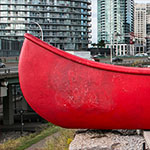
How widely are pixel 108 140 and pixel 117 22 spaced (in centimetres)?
12542

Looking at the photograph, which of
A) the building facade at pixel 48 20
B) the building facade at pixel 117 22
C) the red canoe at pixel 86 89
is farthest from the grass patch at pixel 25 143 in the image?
the building facade at pixel 117 22

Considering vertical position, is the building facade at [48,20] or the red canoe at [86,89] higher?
the building facade at [48,20]

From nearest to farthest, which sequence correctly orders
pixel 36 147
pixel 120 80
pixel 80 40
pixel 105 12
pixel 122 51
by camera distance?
pixel 120 80 → pixel 36 147 → pixel 80 40 → pixel 122 51 → pixel 105 12

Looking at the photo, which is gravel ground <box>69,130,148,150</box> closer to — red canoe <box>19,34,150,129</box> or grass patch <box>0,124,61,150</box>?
red canoe <box>19,34,150,129</box>

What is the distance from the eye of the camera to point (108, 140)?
6316mm

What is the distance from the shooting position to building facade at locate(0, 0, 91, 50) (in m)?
66.8

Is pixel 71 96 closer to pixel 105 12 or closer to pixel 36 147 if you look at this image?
pixel 36 147

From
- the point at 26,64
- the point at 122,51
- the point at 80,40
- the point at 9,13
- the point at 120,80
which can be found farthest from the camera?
the point at 122,51

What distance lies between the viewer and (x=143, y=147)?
622 centimetres

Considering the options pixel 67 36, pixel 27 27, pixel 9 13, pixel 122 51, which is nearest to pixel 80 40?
pixel 67 36

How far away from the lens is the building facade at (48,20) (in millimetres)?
66812

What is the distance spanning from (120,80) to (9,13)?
2557 inches

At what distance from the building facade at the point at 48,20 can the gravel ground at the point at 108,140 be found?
62023mm

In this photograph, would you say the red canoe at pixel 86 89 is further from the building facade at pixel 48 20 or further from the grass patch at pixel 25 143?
the building facade at pixel 48 20
